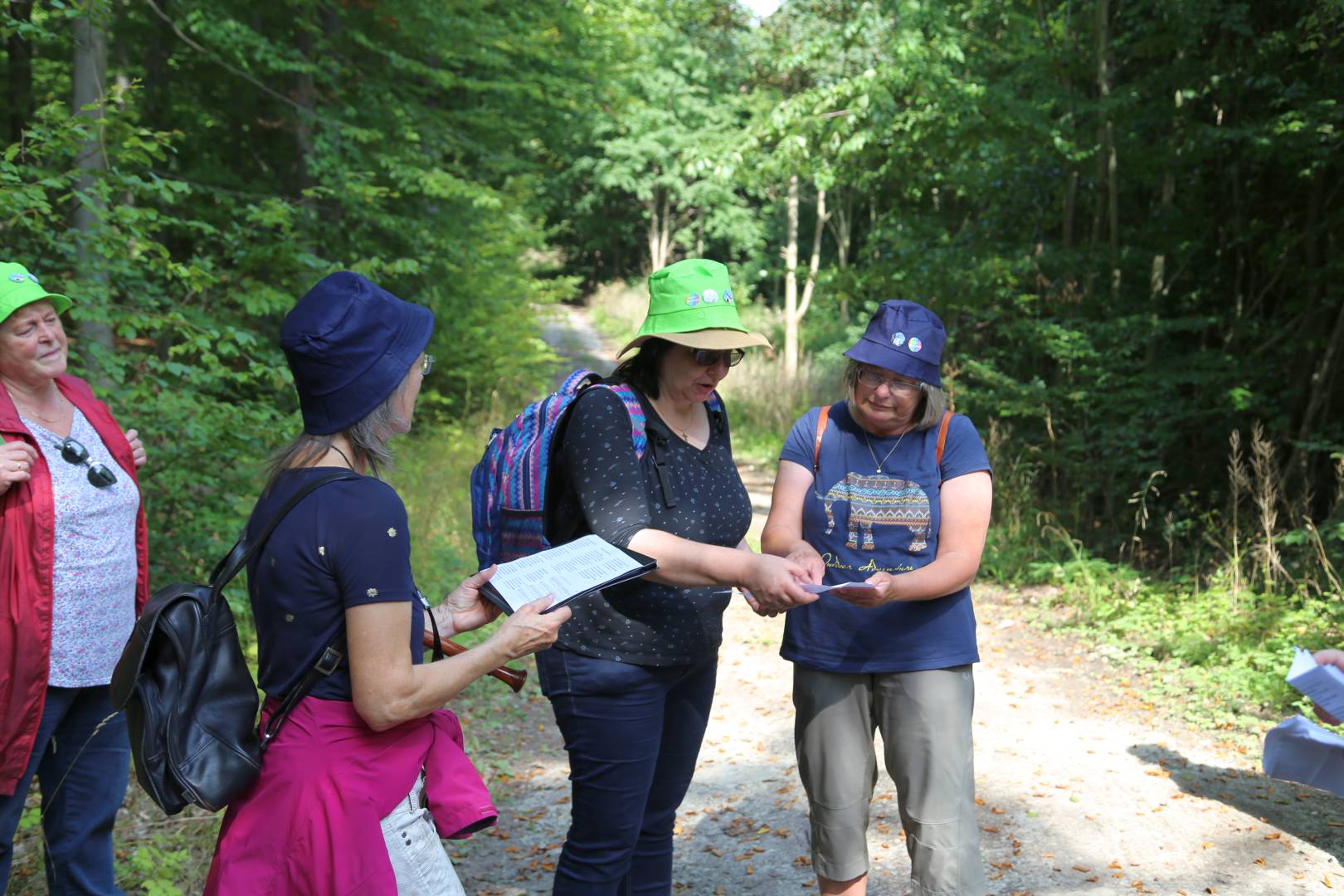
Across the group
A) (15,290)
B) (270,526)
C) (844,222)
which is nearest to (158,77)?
(15,290)

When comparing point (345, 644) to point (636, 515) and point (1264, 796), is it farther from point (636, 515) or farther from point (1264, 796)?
point (1264, 796)

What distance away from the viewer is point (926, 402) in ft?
10.1

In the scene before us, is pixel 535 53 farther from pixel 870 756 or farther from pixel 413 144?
pixel 870 756

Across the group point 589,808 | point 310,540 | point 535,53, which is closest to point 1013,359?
point 535,53

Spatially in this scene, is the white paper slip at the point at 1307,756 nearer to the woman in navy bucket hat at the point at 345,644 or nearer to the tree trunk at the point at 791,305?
the woman in navy bucket hat at the point at 345,644

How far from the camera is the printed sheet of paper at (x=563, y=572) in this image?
2.26m

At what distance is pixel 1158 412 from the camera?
7.95 m

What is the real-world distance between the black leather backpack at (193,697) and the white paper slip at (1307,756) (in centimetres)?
260

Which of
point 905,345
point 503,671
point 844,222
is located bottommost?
point 503,671

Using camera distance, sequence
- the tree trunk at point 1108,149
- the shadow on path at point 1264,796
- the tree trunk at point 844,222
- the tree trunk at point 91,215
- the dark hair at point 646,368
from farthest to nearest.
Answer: the tree trunk at point 844,222 < the tree trunk at point 1108,149 < the tree trunk at point 91,215 < the shadow on path at point 1264,796 < the dark hair at point 646,368

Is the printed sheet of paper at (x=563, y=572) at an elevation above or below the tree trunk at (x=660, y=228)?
below

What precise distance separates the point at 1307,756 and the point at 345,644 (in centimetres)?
263

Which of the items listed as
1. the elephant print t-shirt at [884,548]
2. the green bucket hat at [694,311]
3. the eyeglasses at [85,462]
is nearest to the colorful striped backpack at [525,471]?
the green bucket hat at [694,311]

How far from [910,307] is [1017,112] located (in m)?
6.39
